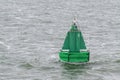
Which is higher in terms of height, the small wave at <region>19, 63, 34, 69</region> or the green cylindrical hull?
the green cylindrical hull

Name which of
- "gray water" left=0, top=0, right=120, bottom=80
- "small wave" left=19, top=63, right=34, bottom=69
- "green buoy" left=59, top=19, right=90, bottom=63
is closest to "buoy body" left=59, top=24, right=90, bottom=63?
"green buoy" left=59, top=19, right=90, bottom=63

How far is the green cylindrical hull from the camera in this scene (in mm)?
99438

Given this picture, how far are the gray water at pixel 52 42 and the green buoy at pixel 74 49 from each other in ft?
4.13

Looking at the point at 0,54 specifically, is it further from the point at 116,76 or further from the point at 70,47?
the point at 116,76

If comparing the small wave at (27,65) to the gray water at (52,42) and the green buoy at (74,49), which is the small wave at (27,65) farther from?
the green buoy at (74,49)

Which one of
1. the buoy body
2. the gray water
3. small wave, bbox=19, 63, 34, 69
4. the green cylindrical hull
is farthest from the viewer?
small wave, bbox=19, 63, 34, 69

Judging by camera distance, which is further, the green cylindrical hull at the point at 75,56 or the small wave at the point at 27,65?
the small wave at the point at 27,65

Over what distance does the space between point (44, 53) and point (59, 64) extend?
9.30 m

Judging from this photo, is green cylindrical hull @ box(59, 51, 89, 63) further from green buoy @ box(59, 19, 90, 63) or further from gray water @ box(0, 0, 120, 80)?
gray water @ box(0, 0, 120, 80)

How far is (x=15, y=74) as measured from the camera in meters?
96.1

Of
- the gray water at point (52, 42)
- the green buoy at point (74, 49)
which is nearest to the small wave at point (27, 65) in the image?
the gray water at point (52, 42)

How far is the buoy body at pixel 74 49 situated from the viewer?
327 ft

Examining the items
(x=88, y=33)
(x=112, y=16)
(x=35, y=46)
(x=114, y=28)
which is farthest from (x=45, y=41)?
(x=112, y=16)

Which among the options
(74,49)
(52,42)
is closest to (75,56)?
(74,49)
